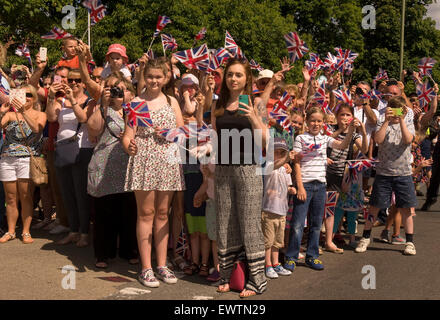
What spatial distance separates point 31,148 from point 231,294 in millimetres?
3212

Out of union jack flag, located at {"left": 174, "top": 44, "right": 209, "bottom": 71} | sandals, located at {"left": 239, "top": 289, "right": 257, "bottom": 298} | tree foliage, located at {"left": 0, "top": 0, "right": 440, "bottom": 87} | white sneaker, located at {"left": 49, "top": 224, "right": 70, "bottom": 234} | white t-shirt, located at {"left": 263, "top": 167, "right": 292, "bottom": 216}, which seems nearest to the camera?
sandals, located at {"left": 239, "top": 289, "right": 257, "bottom": 298}

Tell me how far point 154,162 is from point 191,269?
1166 mm

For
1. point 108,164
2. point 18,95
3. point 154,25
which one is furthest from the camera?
point 154,25

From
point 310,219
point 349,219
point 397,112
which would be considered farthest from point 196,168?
point 397,112

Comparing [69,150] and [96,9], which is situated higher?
[96,9]

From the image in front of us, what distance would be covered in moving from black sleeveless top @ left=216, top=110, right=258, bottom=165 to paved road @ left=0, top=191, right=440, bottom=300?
1.18 meters

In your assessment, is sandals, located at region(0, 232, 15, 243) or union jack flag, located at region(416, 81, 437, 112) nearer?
sandals, located at region(0, 232, 15, 243)

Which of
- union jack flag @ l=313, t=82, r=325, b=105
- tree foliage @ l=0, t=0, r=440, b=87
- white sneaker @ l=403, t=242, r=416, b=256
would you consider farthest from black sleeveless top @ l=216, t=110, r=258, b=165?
tree foliage @ l=0, t=0, r=440, b=87

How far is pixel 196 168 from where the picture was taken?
547 cm

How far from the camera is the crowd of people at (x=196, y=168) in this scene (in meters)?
4.88

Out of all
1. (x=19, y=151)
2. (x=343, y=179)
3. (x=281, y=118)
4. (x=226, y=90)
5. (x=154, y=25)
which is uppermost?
(x=154, y=25)

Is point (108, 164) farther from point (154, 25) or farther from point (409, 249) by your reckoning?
point (154, 25)

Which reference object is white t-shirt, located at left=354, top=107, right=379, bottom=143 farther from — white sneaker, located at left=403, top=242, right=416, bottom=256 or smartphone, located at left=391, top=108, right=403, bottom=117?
white sneaker, located at left=403, top=242, right=416, bottom=256

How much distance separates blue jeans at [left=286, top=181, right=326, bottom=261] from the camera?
18.6 ft
